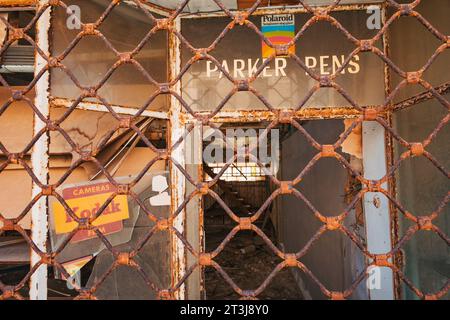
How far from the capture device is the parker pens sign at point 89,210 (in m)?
1.55

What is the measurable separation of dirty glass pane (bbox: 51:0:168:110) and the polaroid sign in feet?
2.48

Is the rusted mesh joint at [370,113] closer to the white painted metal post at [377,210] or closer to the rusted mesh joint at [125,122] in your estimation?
the rusted mesh joint at [125,122]

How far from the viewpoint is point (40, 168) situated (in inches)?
57.8

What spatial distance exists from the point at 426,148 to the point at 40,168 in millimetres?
2198

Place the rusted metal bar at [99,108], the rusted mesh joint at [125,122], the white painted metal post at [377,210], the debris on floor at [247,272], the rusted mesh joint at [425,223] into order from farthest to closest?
the debris on floor at [247,272], the white painted metal post at [377,210], the rusted metal bar at [99,108], the rusted mesh joint at [125,122], the rusted mesh joint at [425,223]

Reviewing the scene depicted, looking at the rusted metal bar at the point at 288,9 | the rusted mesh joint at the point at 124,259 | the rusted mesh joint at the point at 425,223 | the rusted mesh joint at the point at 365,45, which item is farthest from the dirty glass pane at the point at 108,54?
the rusted mesh joint at the point at 425,223

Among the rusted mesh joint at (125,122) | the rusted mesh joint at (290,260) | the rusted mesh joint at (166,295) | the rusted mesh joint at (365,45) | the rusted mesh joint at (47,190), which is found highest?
the rusted mesh joint at (365,45)

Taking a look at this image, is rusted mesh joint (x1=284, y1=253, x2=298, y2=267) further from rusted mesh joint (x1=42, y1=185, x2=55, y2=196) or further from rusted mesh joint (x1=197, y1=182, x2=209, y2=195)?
rusted mesh joint (x1=42, y1=185, x2=55, y2=196)

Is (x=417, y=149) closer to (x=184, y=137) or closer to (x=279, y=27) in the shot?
(x=184, y=137)

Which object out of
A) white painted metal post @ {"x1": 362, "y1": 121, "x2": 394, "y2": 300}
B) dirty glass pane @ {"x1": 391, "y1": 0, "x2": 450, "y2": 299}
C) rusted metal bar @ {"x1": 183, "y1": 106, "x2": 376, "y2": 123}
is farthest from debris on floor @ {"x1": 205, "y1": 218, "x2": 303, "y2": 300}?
rusted metal bar @ {"x1": 183, "y1": 106, "x2": 376, "y2": 123}

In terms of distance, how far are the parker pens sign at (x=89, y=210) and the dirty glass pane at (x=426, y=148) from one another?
181 cm

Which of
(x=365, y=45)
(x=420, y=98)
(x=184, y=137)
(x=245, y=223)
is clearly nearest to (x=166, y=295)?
(x=245, y=223)
